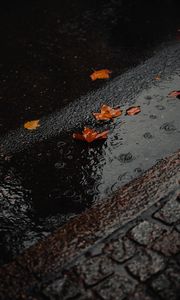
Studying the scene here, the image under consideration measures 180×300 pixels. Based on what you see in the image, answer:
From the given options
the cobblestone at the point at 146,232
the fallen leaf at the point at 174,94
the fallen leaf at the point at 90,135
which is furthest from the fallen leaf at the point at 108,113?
the cobblestone at the point at 146,232

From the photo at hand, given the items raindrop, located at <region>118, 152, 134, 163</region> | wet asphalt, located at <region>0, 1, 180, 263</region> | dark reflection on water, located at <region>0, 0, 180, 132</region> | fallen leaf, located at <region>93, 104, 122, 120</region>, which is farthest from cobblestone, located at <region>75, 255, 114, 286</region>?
dark reflection on water, located at <region>0, 0, 180, 132</region>

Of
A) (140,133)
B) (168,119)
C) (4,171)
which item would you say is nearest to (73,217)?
(4,171)

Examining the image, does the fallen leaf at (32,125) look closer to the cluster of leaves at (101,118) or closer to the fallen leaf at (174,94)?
the cluster of leaves at (101,118)

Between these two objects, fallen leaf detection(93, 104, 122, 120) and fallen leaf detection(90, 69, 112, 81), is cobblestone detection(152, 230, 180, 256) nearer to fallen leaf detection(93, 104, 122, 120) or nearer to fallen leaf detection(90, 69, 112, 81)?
fallen leaf detection(93, 104, 122, 120)

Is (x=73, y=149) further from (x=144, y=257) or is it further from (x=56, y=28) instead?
(x=56, y=28)

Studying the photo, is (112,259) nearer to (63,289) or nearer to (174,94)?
(63,289)

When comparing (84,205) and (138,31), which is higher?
(138,31)
